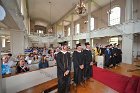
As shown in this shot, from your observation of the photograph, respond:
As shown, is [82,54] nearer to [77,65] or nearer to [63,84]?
[77,65]

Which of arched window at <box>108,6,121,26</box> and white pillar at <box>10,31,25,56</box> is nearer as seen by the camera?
white pillar at <box>10,31,25,56</box>

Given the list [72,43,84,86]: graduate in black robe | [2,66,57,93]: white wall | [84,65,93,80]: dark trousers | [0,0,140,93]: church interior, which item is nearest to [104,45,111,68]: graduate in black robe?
[0,0,140,93]: church interior

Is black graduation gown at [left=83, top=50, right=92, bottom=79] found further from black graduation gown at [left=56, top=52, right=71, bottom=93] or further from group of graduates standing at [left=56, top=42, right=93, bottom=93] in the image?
black graduation gown at [left=56, top=52, right=71, bottom=93]

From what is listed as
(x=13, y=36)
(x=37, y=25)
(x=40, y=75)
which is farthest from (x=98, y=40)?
(x=37, y=25)

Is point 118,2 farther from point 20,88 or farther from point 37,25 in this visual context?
point 37,25

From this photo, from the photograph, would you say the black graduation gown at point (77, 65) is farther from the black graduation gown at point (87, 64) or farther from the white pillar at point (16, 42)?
the white pillar at point (16, 42)

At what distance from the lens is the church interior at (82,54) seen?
165 inches

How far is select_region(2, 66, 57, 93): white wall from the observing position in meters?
3.56

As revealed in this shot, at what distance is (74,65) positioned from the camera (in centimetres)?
532

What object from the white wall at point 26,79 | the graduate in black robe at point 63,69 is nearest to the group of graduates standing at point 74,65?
the graduate in black robe at point 63,69

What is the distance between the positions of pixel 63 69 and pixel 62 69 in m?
0.04

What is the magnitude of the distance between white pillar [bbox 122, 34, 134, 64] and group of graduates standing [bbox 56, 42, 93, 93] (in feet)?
20.4

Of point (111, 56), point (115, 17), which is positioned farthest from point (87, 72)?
point (115, 17)

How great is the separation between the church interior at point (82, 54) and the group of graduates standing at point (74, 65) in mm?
46
